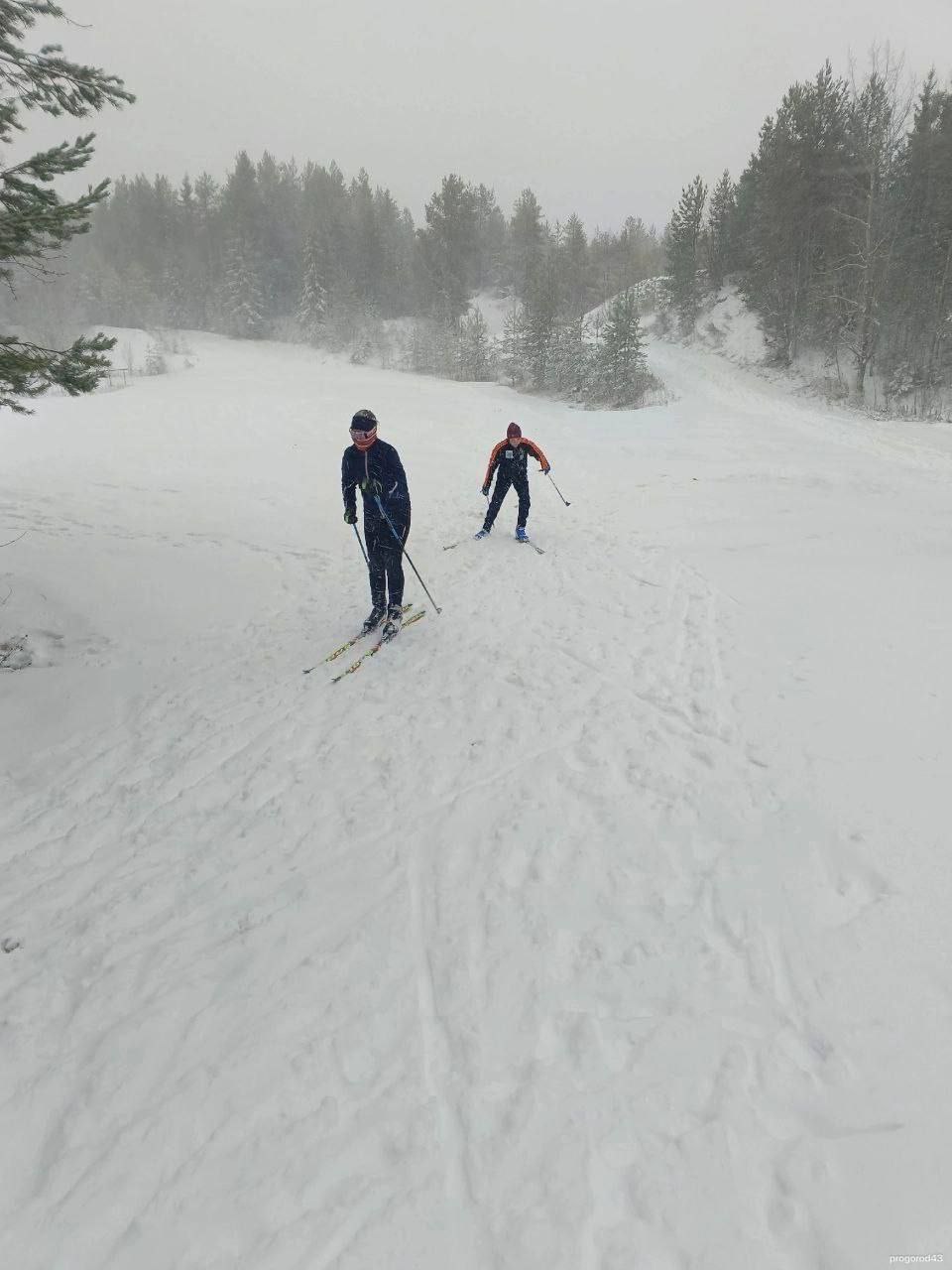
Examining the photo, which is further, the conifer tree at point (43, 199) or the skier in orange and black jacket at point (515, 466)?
the skier in orange and black jacket at point (515, 466)

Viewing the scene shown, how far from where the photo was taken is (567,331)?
3291 cm

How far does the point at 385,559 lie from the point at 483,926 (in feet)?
14.4

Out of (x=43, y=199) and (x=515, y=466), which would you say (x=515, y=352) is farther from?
(x=43, y=199)

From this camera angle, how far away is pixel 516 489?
10023 mm

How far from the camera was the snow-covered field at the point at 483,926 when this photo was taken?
2.09 metres

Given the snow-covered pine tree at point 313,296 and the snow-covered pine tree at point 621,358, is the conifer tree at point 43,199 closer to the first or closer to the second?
the snow-covered pine tree at point 621,358

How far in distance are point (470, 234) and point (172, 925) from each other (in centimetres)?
6289

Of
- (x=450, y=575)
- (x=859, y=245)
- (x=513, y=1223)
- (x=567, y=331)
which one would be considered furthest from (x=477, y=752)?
(x=567, y=331)

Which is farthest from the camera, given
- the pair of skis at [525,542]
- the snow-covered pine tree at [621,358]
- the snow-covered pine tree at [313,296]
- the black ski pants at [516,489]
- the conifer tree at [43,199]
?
the snow-covered pine tree at [313,296]

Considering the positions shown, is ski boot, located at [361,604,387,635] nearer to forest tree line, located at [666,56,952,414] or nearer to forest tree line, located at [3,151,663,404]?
forest tree line, located at [666,56,952,414]

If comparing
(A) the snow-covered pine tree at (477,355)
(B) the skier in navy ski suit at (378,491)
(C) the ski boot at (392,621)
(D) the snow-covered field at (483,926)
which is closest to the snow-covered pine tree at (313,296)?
(A) the snow-covered pine tree at (477,355)

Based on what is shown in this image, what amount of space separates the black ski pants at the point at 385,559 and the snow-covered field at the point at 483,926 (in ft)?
1.94

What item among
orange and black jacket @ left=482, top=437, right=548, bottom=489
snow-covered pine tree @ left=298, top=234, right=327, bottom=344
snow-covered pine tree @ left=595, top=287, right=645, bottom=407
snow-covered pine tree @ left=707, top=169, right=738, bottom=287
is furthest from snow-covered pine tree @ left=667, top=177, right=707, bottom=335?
orange and black jacket @ left=482, top=437, right=548, bottom=489

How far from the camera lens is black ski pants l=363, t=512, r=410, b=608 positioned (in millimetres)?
6465
